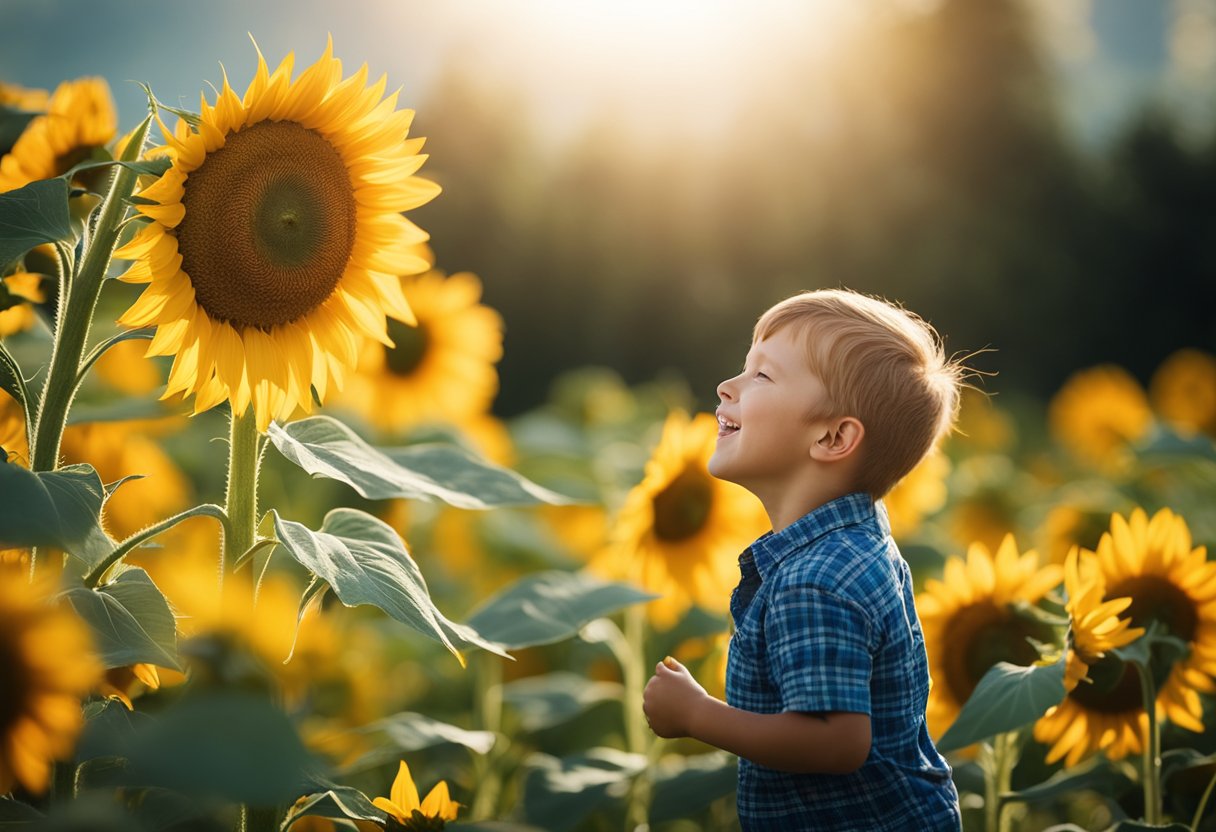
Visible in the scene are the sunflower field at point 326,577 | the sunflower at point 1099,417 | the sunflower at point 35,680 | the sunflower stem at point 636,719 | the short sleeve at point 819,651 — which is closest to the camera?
the sunflower at point 35,680

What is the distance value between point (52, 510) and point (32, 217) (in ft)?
1.12

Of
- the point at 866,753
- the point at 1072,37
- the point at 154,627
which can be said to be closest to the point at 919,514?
the point at 866,753

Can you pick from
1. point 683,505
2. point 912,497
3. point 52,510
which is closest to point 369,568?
point 52,510

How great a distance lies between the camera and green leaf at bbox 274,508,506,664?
3.52 ft

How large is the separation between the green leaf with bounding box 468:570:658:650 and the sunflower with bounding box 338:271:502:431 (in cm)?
146

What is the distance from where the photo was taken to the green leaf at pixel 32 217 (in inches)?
42.8

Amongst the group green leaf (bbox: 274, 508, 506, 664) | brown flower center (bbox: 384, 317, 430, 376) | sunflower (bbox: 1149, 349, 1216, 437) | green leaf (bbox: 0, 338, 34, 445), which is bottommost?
green leaf (bbox: 274, 508, 506, 664)

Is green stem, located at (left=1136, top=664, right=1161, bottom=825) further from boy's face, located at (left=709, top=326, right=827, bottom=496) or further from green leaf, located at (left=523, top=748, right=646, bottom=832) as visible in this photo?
green leaf, located at (left=523, top=748, right=646, bottom=832)

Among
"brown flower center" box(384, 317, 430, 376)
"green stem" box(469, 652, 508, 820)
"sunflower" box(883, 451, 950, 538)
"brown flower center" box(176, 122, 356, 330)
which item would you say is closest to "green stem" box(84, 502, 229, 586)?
"brown flower center" box(176, 122, 356, 330)

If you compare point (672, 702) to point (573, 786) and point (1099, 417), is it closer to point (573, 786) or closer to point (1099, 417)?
point (573, 786)

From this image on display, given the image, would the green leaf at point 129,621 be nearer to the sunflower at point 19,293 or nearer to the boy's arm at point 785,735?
the sunflower at point 19,293

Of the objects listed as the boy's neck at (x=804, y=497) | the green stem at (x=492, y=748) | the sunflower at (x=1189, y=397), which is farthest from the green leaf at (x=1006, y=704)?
the sunflower at (x=1189, y=397)

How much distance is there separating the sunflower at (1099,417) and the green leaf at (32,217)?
407 cm

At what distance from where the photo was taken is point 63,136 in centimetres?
151
